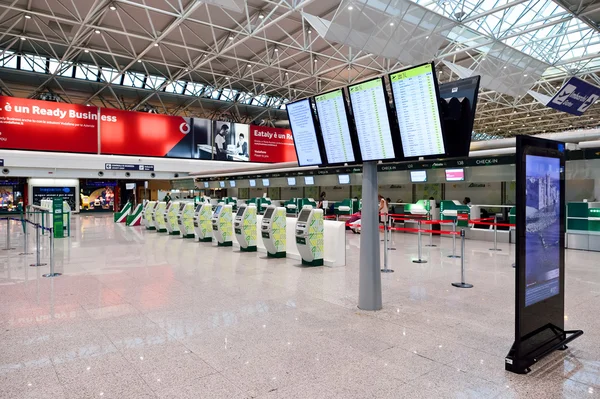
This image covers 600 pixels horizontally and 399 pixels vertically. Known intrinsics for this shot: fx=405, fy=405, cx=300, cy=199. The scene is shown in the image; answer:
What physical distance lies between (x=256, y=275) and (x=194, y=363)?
3681 millimetres

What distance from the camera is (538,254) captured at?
A: 3.35 m

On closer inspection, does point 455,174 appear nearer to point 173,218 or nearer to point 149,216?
point 173,218

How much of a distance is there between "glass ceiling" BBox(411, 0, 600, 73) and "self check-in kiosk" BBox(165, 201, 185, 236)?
34.8 feet

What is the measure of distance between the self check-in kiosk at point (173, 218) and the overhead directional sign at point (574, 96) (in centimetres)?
1112

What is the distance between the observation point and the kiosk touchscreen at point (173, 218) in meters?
13.6

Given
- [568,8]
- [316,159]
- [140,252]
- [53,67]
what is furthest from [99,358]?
[53,67]

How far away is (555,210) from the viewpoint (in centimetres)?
354

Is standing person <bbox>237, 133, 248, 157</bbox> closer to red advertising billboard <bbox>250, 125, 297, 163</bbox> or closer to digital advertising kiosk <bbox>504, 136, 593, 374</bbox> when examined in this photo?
red advertising billboard <bbox>250, 125, 297, 163</bbox>

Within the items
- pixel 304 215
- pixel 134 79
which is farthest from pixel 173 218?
pixel 134 79

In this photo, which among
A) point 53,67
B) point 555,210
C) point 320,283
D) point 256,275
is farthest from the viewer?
point 53,67

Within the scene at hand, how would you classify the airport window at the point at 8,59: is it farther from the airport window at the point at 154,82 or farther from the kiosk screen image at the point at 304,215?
the kiosk screen image at the point at 304,215

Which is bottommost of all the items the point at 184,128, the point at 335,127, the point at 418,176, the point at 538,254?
the point at 538,254

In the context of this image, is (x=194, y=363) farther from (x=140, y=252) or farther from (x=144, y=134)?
(x=144, y=134)

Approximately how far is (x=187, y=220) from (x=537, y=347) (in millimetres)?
10833
